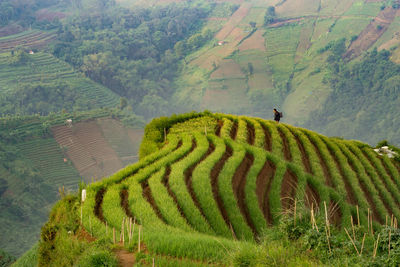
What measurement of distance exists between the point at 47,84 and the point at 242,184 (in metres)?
75.3

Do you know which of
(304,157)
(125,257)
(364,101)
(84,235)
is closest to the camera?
(125,257)

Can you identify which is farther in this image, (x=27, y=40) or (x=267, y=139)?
(x=27, y=40)

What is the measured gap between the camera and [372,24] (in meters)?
93.7

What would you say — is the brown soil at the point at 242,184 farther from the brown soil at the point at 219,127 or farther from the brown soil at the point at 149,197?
the brown soil at the point at 219,127

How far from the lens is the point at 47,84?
76.4 metres

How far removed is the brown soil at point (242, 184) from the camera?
749cm

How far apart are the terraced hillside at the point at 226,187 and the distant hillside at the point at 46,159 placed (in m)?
30.7

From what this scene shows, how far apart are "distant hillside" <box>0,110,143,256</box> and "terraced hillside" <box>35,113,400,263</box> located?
101ft

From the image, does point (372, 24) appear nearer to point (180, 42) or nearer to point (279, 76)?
point (279, 76)

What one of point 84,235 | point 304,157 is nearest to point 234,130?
point 304,157

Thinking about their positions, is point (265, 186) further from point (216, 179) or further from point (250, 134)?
point (250, 134)

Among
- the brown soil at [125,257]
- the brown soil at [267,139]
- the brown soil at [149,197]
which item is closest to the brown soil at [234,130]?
the brown soil at [267,139]

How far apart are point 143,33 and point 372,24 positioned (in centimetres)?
6144

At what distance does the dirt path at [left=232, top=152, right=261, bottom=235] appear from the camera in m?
7.47
